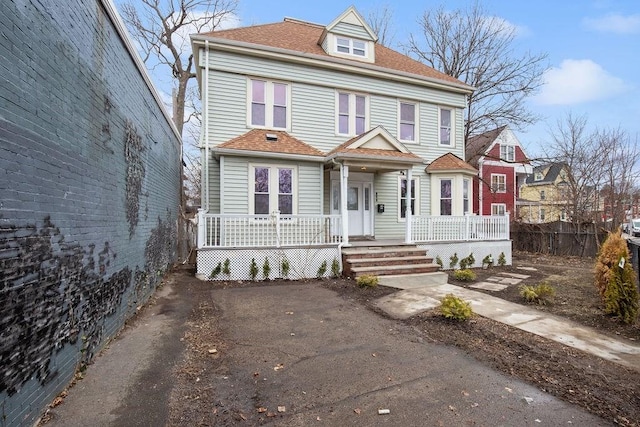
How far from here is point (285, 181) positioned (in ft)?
34.6

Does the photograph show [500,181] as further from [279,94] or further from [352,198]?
[279,94]

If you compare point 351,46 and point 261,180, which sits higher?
point 351,46

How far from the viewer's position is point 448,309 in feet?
17.5

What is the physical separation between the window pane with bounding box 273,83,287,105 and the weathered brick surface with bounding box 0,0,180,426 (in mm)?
6077

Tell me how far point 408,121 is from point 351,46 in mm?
3455

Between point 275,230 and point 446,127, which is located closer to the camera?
point 275,230

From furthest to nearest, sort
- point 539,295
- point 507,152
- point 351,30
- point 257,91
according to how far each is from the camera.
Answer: point 507,152 < point 351,30 < point 257,91 < point 539,295

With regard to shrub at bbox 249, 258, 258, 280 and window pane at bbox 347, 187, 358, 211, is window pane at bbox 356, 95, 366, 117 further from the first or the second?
shrub at bbox 249, 258, 258, 280

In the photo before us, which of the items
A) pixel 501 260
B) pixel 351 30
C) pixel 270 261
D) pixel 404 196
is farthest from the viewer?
pixel 404 196

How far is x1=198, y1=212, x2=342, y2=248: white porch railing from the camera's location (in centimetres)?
899

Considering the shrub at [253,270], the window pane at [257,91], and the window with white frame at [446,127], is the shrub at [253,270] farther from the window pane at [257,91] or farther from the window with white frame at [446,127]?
the window with white frame at [446,127]

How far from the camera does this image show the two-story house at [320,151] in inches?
380

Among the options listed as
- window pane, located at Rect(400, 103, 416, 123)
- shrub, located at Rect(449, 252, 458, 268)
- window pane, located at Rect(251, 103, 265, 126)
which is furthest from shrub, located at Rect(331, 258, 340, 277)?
window pane, located at Rect(400, 103, 416, 123)

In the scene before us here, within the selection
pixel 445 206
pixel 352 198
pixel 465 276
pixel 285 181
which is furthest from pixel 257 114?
pixel 465 276
